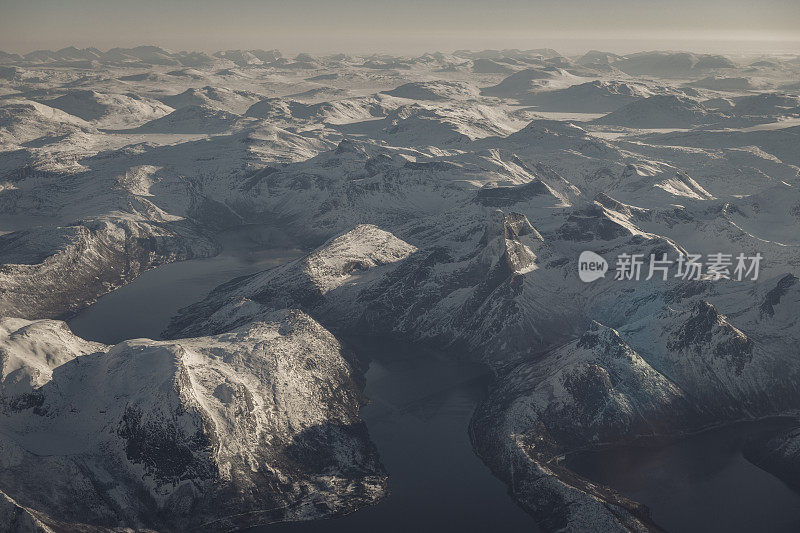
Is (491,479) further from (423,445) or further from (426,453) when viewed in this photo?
(423,445)

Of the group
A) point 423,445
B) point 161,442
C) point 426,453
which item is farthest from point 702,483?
point 161,442

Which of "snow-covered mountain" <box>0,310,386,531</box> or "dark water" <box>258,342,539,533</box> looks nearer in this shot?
"snow-covered mountain" <box>0,310,386,531</box>

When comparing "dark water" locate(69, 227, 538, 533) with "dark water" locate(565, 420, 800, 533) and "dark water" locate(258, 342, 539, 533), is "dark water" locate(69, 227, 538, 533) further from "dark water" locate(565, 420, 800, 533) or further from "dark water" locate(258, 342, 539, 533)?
"dark water" locate(565, 420, 800, 533)

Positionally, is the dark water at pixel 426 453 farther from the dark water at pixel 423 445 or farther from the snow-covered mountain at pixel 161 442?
the snow-covered mountain at pixel 161 442

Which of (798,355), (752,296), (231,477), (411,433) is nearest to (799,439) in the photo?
(798,355)

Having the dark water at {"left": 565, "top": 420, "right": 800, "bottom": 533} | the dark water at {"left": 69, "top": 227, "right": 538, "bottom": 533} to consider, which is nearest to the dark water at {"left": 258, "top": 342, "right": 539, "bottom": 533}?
the dark water at {"left": 69, "top": 227, "right": 538, "bottom": 533}

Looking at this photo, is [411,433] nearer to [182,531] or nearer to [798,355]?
[182,531]
